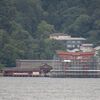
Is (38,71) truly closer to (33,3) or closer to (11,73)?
(11,73)

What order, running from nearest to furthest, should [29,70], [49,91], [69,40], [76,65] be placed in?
[49,91]
[76,65]
[29,70]
[69,40]

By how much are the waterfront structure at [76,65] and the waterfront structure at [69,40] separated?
830 inches

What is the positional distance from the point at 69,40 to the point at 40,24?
4.28 metres

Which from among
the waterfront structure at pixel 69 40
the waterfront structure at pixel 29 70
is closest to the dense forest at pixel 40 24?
the waterfront structure at pixel 69 40

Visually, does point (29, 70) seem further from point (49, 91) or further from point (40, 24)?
point (49, 91)

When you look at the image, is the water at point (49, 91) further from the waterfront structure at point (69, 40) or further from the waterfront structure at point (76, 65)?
the waterfront structure at point (69, 40)

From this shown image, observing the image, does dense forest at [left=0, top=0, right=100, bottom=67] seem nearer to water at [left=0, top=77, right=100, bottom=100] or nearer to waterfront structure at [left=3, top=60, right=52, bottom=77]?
waterfront structure at [left=3, top=60, right=52, bottom=77]

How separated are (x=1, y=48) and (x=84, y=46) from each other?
16883 millimetres

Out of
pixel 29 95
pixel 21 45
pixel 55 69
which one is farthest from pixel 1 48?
pixel 29 95

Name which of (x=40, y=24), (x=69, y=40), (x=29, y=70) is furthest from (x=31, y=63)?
(x=40, y=24)

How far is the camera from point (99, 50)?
469 feet

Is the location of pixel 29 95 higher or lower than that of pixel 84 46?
lower

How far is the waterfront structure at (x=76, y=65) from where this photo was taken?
125500mm

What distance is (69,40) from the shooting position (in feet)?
497
